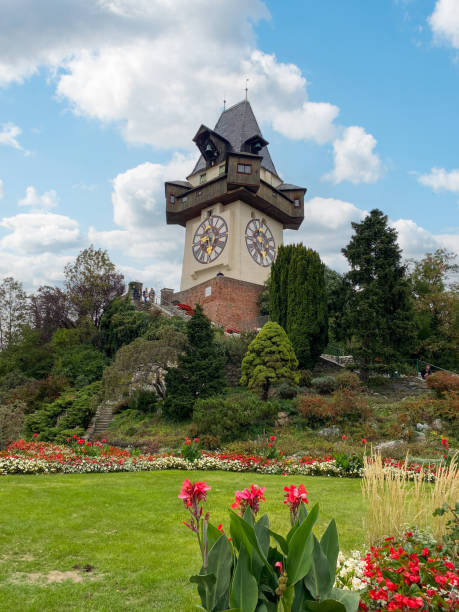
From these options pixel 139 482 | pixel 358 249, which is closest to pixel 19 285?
pixel 358 249

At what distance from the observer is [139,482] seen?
8.49 metres

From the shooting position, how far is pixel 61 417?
18.9 meters

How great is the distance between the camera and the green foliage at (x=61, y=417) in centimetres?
1772

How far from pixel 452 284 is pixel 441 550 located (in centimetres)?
2570

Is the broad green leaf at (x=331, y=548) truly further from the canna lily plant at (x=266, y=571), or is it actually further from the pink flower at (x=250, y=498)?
the pink flower at (x=250, y=498)

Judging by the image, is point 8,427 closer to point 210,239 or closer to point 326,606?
point 326,606

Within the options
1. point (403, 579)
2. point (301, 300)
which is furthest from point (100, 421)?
point (403, 579)

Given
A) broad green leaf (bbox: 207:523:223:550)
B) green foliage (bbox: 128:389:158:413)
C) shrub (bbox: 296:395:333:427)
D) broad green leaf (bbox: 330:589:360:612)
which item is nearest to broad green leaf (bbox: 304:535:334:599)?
broad green leaf (bbox: 330:589:360:612)

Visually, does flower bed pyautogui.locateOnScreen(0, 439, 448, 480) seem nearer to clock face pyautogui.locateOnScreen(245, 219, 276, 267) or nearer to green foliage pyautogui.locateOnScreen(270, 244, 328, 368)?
green foliage pyautogui.locateOnScreen(270, 244, 328, 368)

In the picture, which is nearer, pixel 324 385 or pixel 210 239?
pixel 324 385

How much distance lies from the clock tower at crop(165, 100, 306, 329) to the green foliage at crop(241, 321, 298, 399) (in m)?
9.64

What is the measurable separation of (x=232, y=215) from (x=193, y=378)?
17799 mm

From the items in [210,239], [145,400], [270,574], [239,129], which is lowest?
[145,400]

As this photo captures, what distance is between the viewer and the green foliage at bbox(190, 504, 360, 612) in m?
2.10
